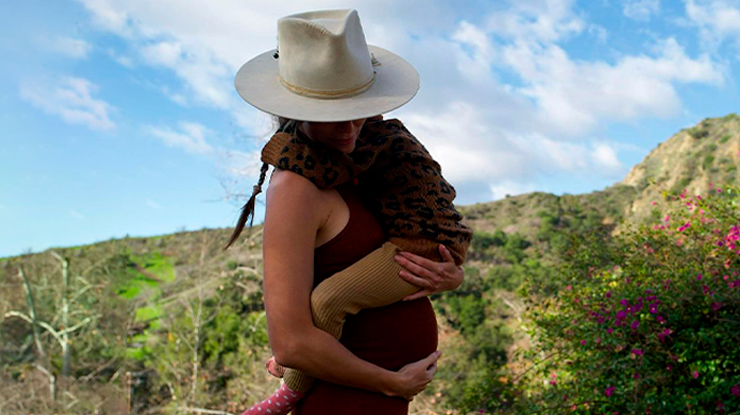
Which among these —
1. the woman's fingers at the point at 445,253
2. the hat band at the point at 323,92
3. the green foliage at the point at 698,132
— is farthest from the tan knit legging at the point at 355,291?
the green foliage at the point at 698,132

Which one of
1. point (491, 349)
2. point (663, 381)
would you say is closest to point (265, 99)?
point (663, 381)

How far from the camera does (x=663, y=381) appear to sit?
5.28 m

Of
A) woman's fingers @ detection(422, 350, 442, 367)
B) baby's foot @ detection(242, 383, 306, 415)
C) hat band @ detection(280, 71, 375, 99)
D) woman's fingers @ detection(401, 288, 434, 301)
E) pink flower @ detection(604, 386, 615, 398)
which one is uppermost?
hat band @ detection(280, 71, 375, 99)

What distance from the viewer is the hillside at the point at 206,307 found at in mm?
16516

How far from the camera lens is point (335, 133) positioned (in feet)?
5.36

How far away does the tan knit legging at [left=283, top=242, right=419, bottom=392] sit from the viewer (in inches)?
61.3

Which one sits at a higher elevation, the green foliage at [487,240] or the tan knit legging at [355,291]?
the green foliage at [487,240]

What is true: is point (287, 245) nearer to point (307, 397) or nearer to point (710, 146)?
point (307, 397)

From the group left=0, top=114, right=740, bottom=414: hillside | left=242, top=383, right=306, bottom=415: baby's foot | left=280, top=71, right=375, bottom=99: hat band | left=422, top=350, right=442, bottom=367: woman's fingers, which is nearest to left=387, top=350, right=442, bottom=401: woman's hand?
left=422, top=350, right=442, bottom=367: woman's fingers

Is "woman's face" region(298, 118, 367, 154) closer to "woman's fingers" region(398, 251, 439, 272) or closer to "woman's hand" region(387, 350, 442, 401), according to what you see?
"woman's fingers" region(398, 251, 439, 272)

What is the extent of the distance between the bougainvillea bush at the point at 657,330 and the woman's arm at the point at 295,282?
4.07 meters

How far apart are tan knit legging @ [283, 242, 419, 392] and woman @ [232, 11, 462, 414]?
0.09ft

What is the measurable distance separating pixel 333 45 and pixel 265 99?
21 centimetres

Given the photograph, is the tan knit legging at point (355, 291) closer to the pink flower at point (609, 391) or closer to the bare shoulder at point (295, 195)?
the bare shoulder at point (295, 195)
